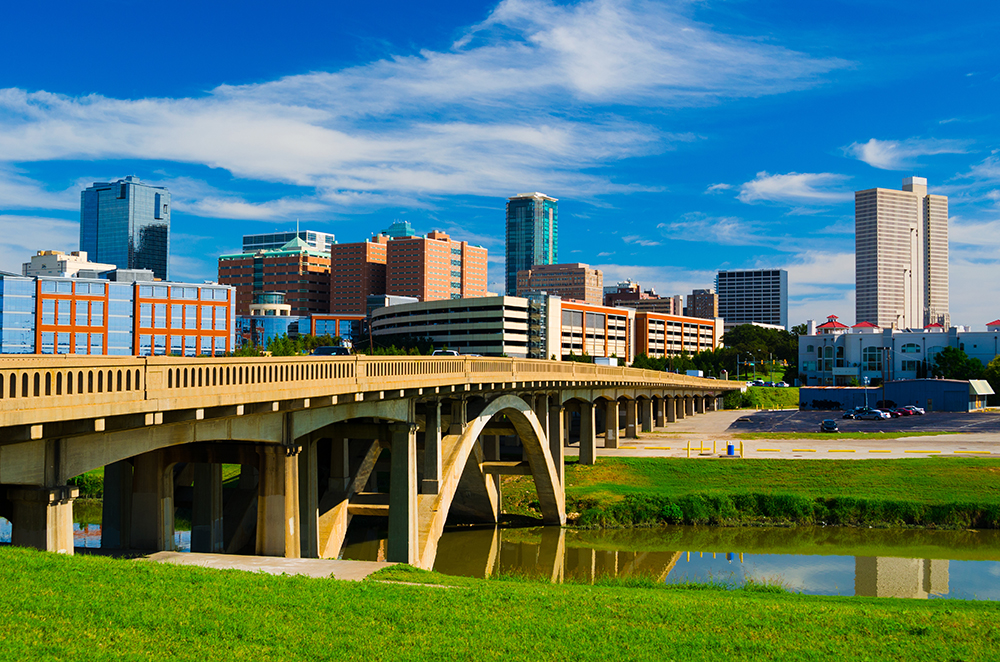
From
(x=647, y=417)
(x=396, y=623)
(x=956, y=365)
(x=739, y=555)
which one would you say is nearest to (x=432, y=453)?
(x=396, y=623)

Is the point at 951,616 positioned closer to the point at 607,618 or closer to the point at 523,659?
the point at 607,618

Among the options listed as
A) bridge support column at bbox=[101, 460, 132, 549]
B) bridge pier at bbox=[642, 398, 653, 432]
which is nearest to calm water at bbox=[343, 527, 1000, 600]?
bridge support column at bbox=[101, 460, 132, 549]

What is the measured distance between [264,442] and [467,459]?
20.0m

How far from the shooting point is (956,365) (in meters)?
121

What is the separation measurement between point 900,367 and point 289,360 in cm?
13914

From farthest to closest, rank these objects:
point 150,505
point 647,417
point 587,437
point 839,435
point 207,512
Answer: point 647,417, point 839,435, point 587,437, point 207,512, point 150,505

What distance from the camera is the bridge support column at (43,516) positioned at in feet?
45.5

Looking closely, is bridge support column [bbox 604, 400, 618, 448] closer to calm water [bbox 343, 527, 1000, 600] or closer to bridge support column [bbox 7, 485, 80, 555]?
calm water [bbox 343, 527, 1000, 600]

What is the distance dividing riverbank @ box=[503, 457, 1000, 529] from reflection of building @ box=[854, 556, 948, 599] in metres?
8.08

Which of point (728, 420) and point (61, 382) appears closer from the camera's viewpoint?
point (61, 382)

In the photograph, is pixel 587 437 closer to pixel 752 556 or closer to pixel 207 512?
pixel 752 556

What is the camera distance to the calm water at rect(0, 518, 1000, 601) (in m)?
36.6

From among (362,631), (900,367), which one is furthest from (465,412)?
(900,367)

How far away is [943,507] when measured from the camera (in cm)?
4847
